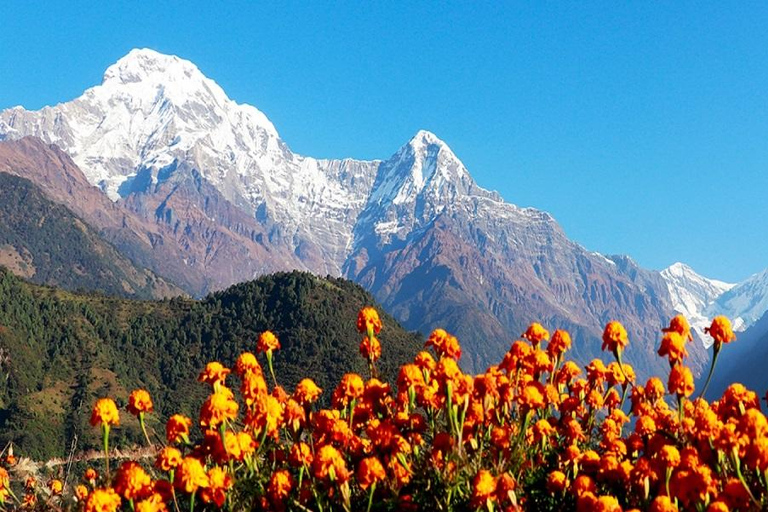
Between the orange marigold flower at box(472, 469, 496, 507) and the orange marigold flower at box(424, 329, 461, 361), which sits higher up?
the orange marigold flower at box(424, 329, 461, 361)

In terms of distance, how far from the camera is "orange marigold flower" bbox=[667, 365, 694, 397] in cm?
670

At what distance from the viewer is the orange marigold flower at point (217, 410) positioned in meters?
6.69

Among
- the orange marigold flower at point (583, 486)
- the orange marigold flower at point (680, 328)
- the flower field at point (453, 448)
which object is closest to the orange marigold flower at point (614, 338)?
the flower field at point (453, 448)

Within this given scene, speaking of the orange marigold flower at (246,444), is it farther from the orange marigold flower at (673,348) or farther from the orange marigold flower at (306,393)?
the orange marigold flower at (673,348)

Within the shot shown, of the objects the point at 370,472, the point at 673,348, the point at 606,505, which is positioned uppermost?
the point at 673,348

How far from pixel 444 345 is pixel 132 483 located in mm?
3556

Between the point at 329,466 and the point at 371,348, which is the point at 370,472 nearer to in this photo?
the point at 329,466

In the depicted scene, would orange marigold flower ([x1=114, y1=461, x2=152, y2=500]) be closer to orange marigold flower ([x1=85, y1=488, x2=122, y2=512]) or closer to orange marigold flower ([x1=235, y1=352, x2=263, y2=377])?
orange marigold flower ([x1=85, y1=488, x2=122, y2=512])

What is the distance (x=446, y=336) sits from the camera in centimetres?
825

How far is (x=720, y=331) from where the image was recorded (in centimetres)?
736

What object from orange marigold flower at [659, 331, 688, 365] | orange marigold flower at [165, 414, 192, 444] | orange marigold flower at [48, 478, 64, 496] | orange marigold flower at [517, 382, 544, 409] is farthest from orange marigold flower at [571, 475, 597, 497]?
orange marigold flower at [48, 478, 64, 496]

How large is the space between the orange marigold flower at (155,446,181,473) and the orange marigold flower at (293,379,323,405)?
1.42m

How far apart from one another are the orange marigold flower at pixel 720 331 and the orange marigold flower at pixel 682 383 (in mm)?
724

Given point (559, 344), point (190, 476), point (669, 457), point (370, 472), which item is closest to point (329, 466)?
point (370, 472)
